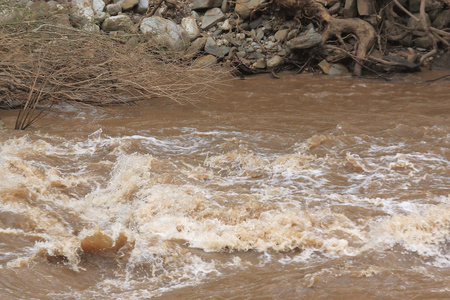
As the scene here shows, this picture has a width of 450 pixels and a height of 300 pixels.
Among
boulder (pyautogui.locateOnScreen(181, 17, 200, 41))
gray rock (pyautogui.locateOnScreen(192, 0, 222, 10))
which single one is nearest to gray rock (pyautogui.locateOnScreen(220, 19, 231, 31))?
boulder (pyautogui.locateOnScreen(181, 17, 200, 41))

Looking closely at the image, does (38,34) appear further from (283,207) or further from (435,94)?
(435,94)

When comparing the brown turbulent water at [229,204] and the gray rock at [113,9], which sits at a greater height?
the gray rock at [113,9]

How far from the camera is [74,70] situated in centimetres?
735

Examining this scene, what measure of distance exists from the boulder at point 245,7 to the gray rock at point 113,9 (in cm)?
217

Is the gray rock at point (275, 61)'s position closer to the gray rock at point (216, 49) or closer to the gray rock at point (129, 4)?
the gray rock at point (216, 49)

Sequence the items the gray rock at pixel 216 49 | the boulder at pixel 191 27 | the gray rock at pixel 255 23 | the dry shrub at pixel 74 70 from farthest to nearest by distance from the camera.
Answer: the gray rock at pixel 255 23, the boulder at pixel 191 27, the gray rock at pixel 216 49, the dry shrub at pixel 74 70

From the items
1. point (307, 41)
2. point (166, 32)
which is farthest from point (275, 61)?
point (166, 32)

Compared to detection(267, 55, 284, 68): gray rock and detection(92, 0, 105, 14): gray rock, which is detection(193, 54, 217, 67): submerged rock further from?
detection(92, 0, 105, 14): gray rock

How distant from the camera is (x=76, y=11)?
10.2m

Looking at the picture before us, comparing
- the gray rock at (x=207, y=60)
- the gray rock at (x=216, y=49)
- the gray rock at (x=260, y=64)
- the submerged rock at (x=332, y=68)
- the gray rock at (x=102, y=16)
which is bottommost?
the submerged rock at (x=332, y=68)

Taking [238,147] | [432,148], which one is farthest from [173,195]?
[432,148]

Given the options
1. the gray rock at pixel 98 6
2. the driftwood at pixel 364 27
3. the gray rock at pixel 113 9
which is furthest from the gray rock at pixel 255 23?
the gray rock at pixel 98 6

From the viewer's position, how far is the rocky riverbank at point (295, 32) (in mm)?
9531

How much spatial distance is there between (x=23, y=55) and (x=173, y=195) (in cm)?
351
